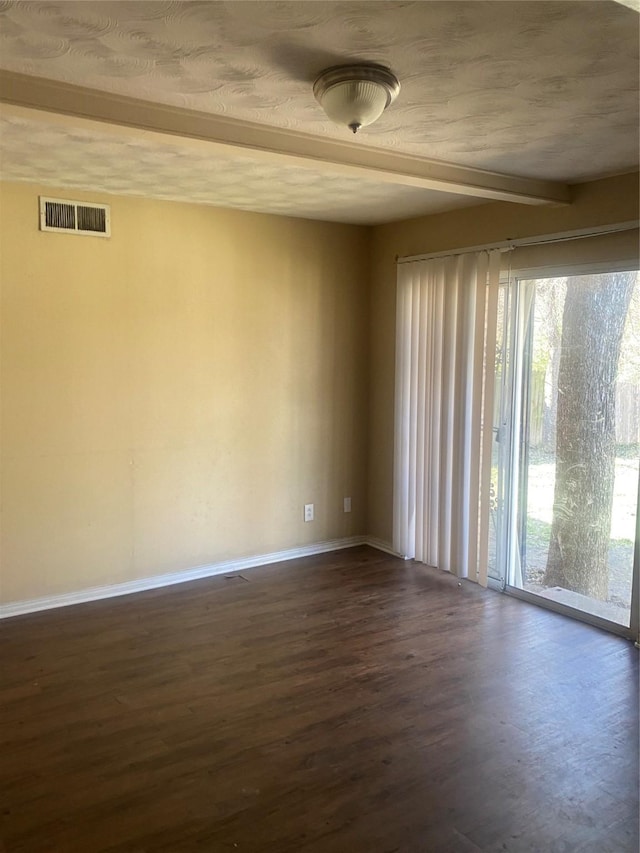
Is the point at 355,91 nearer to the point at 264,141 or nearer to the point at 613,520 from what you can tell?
the point at 264,141

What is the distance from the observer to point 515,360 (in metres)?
4.25

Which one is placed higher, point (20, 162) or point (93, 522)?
point (20, 162)

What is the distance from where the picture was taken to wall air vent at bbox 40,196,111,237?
3930 mm

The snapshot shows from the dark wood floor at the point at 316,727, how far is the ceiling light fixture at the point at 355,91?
7.68ft

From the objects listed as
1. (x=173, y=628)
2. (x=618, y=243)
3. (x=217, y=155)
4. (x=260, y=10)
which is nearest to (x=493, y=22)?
(x=260, y=10)

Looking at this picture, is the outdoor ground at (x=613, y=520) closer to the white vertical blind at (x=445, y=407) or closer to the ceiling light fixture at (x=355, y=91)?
the white vertical blind at (x=445, y=407)

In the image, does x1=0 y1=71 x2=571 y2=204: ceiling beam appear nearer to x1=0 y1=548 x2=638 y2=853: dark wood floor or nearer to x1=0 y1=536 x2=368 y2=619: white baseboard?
x1=0 y1=548 x2=638 y2=853: dark wood floor

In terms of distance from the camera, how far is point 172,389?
4473 mm

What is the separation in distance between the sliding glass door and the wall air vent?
97.8 inches

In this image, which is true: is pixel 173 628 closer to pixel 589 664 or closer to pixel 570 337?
pixel 589 664

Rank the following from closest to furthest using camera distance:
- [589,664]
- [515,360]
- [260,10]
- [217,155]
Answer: [260,10]
[217,155]
[589,664]
[515,360]

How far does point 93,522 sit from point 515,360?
2.79m

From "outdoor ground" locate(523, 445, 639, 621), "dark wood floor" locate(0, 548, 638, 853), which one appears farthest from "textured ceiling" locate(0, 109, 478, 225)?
"dark wood floor" locate(0, 548, 638, 853)

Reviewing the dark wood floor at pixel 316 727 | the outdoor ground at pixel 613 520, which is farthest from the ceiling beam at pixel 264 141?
the dark wood floor at pixel 316 727
